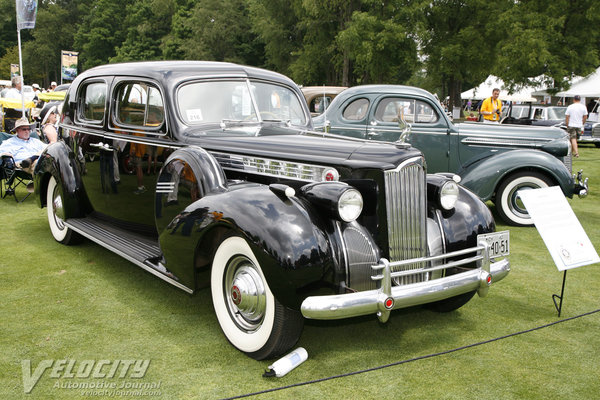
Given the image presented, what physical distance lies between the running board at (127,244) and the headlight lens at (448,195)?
188 cm

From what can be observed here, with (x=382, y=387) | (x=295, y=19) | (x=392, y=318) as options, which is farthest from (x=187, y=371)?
(x=295, y=19)

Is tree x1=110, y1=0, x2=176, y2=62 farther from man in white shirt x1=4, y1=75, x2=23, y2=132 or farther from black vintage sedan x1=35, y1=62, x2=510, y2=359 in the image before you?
black vintage sedan x1=35, y1=62, x2=510, y2=359

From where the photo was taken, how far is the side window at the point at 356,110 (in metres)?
8.07

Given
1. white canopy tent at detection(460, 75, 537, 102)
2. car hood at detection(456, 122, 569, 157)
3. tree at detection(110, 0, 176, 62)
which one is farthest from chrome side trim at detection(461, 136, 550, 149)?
tree at detection(110, 0, 176, 62)

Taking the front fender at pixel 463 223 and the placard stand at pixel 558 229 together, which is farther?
the placard stand at pixel 558 229

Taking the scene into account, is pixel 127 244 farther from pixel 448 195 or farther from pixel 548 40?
pixel 548 40

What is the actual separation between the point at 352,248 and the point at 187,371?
1.26 m

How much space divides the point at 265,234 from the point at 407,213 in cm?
100

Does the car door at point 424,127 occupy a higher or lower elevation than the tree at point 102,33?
lower

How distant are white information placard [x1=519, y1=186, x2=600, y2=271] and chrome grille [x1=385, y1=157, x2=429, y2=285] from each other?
91 cm

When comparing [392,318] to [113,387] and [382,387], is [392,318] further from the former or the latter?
[113,387]

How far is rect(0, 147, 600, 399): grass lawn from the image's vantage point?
2941mm

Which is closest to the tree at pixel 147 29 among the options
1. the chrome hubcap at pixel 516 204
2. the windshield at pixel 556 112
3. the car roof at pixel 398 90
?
the windshield at pixel 556 112

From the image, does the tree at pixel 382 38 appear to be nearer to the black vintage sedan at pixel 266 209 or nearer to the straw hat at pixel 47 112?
the straw hat at pixel 47 112
